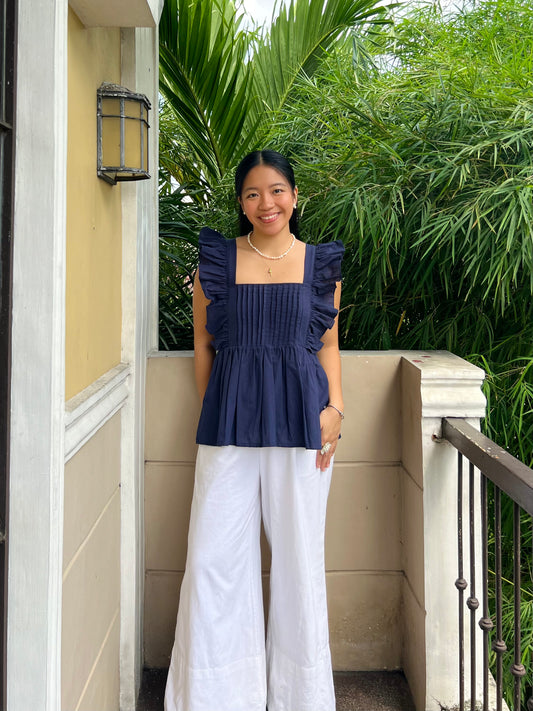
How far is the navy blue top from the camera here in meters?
2.02

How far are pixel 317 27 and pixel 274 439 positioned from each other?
269 cm

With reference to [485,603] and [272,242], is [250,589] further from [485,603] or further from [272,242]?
[272,242]

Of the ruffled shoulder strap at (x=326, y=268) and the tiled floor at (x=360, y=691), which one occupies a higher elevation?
the ruffled shoulder strap at (x=326, y=268)

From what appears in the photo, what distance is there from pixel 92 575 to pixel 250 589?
22.8 inches

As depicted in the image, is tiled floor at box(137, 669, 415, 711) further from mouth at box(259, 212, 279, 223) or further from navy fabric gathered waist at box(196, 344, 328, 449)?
mouth at box(259, 212, 279, 223)

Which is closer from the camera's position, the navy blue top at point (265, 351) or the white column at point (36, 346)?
the white column at point (36, 346)

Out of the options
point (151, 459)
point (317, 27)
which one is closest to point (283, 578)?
point (151, 459)

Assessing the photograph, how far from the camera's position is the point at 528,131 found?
219 cm

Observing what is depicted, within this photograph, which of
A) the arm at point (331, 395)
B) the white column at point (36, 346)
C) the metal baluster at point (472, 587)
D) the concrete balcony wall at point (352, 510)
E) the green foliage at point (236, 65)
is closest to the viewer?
the white column at point (36, 346)

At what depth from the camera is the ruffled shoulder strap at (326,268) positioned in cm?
212

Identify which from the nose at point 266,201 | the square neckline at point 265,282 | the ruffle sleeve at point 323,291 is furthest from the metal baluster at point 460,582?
the nose at point 266,201

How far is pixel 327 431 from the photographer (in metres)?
2.10

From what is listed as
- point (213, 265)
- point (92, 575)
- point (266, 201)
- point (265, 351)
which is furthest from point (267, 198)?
point (92, 575)

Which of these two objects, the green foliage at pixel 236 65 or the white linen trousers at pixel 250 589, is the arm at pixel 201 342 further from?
the green foliage at pixel 236 65
